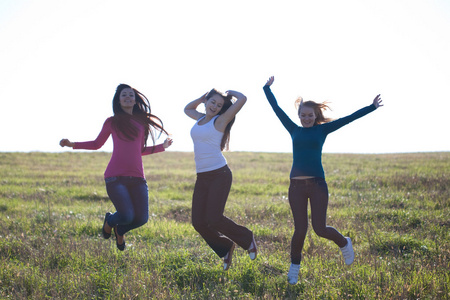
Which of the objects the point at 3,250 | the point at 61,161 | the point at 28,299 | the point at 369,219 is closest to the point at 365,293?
the point at 28,299

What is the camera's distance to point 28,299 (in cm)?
509

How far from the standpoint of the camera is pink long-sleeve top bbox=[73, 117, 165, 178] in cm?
598

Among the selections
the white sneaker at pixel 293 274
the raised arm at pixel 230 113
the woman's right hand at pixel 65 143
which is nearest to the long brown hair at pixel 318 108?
the raised arm at pixel 230 113

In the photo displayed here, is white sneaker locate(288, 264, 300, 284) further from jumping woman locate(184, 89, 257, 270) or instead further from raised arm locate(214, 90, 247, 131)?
raised arm locate(214, 90, 247, 131)

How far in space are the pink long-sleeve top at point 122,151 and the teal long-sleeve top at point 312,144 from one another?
7.69 ft

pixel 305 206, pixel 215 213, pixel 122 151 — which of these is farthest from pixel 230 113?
pixel 122 151

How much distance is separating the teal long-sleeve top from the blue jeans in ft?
7.53

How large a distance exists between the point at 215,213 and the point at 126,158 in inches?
65.1

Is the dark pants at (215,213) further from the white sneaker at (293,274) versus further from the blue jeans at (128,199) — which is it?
the blue jeans at (128,199)

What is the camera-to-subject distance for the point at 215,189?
547 centimetres

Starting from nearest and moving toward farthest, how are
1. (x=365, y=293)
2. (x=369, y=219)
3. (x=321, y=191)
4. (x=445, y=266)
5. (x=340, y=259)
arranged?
(x=365, y=293) → (x=321, y=191) → (x=445, y=266) → (x=340, y=259) → (x=369, y=219)

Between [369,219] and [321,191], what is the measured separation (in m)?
4.86

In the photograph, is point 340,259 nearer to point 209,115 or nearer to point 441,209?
point 209,115

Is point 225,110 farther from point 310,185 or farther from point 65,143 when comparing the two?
point 65,143
